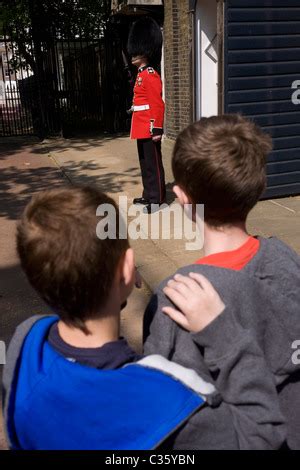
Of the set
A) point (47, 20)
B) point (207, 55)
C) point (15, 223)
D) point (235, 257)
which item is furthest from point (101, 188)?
point (47, 20)

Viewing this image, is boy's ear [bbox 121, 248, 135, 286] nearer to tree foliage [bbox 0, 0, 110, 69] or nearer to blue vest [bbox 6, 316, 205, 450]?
blue vest [bbox 6, 316, 205, 450]

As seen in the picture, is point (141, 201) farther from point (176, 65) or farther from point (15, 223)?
point (176, 65)

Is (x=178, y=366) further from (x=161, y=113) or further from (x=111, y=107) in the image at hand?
(x=111, y=107)

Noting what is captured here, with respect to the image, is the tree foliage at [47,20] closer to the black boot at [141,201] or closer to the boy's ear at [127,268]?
the black boot at [141,201]

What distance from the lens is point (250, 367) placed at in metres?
1.23

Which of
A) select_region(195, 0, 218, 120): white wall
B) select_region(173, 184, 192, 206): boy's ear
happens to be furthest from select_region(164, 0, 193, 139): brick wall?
select_region(173, 184, 192, 206): boy's ear

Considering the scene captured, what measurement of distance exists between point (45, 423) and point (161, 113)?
5.03 metres

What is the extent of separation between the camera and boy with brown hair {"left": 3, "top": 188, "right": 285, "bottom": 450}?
3.67 feet

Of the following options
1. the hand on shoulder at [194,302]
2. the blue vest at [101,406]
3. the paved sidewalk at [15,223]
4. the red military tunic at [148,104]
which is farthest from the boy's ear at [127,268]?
the red military tunic at [148,104]

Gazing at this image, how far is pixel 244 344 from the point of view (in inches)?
48.5

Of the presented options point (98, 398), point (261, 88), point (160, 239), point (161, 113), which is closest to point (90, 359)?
point (98, 398)

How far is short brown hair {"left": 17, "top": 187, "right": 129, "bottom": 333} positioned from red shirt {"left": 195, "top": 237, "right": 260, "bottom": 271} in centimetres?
31

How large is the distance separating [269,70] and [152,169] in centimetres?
181

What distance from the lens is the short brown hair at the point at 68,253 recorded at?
3.81 ft
